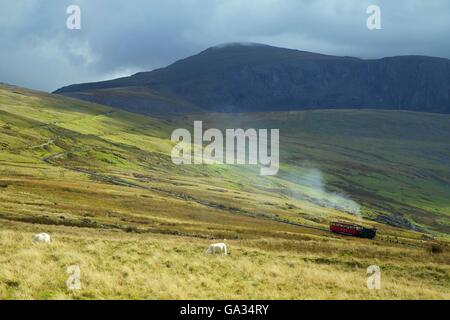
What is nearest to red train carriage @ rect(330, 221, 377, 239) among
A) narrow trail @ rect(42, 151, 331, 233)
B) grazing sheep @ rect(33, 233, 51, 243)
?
narrow trail @ rect(42, 151, 331, 233)

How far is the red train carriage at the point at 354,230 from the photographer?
110 metres

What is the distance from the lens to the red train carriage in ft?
362

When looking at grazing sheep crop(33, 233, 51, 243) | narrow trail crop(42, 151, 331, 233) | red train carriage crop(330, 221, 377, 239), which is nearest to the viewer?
grazing sheep crop(33, 233, 51, 243)

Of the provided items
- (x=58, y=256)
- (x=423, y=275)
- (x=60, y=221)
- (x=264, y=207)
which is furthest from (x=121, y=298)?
(x=264, y=207)

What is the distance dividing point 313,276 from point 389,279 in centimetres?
601

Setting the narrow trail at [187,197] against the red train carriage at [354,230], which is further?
the narrow trail at [187,197]

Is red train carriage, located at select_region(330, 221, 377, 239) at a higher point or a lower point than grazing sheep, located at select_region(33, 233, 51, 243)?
lower

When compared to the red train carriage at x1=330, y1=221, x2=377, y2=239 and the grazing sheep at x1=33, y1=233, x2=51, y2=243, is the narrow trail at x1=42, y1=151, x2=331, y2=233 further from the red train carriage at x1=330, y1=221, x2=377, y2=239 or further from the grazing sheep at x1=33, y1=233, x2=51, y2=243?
the grazing sheep at x1=33, y1=233, x2=51, y2=243

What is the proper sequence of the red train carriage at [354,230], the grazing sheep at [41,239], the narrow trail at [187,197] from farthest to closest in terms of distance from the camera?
the narrow trail at [187,197] → the red train carriage at [354,230] → the grazing sheep at [41,239]

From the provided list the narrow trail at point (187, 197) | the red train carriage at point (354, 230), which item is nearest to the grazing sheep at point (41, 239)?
the red train carriage at point (354, 230)

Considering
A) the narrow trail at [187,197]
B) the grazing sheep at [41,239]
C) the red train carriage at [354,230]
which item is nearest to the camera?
the grazing sheep at [41,239]

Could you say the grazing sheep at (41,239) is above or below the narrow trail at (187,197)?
above

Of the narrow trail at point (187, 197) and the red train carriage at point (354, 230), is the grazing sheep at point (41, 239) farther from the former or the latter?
the narrow trail at point (187, 197)

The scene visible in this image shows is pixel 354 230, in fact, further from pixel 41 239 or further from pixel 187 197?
pixel 41 239
